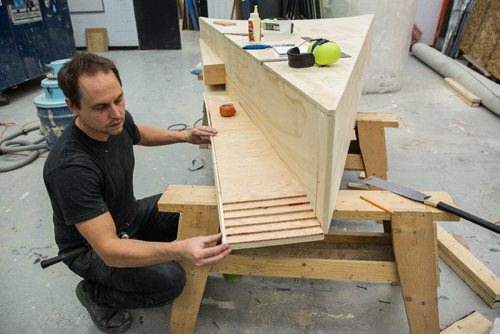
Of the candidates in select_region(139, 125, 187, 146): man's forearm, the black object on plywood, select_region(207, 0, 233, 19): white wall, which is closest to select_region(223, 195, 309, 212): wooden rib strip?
select_region(139, 125, 187, 146): man's forearm

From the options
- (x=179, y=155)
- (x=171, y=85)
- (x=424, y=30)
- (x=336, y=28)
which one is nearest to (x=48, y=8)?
(x=171, y=85)

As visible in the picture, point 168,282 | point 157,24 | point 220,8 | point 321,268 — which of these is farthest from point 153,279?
point 220,8

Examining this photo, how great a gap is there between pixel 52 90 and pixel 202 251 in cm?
255

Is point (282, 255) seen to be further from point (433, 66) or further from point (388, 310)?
point (433, 66)

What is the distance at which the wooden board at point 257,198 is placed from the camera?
44.6 inches

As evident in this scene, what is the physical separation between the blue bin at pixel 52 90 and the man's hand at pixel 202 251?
94.9 inches

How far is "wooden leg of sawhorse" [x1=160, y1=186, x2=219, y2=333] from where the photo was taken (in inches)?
53.6

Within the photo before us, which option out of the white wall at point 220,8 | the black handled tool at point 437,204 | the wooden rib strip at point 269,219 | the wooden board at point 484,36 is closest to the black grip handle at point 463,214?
the black handled tool at point 437,204

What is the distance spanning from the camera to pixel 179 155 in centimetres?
326

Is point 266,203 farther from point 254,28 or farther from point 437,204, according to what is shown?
point 254,28

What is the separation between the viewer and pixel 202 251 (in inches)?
45.9

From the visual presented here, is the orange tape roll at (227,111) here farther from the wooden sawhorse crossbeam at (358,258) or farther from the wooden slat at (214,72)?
the wooden sawhorse crossbeam at (358,258)

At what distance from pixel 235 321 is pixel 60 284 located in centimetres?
102

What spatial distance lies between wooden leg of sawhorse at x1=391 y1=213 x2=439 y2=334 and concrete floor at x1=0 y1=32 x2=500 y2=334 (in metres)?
0.33
